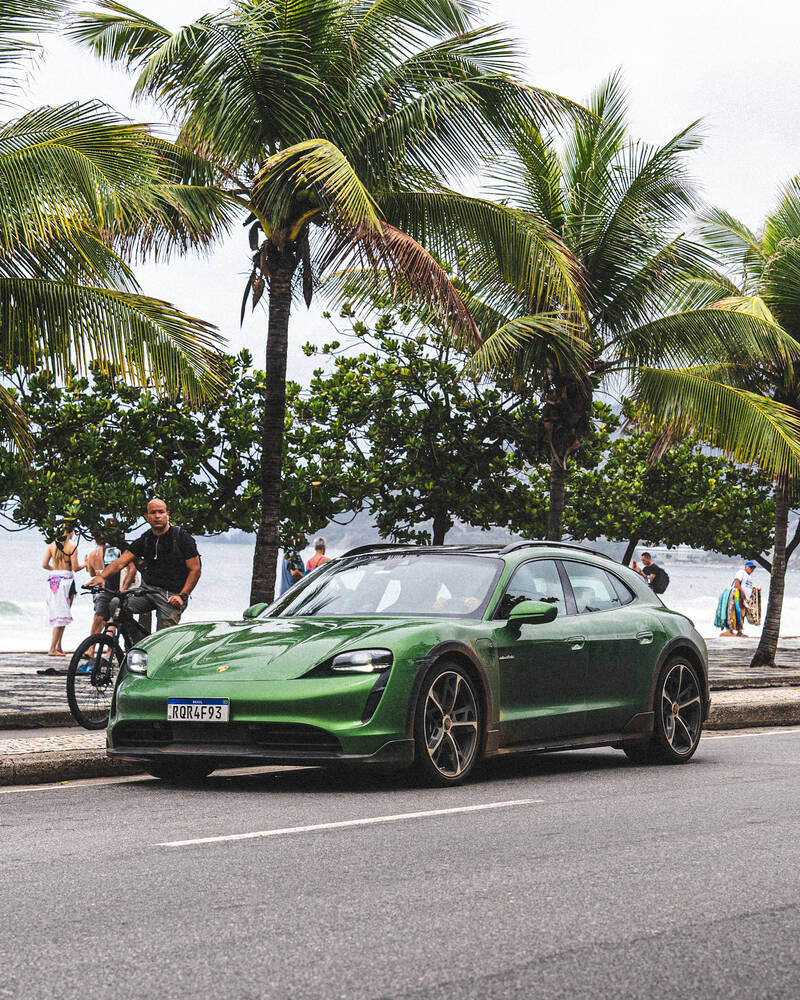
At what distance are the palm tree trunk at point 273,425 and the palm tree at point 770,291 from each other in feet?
27.2

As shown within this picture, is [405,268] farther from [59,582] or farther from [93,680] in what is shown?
[59,582]

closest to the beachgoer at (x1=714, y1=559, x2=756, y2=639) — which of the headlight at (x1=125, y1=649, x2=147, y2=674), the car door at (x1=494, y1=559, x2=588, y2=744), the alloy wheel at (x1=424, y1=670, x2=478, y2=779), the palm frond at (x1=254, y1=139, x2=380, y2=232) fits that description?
the palm frond at (x1=254, y1=139, x2=380, y2=232)

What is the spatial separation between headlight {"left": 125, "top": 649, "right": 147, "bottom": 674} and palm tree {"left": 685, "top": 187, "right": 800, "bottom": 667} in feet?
47.4

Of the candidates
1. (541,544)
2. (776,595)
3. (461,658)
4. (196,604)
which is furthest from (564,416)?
(196,604)

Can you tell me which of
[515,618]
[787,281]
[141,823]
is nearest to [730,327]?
[787,281]

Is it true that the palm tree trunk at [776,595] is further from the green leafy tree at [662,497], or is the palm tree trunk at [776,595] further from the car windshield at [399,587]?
the car windshield at [399,587]

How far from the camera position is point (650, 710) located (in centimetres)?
984

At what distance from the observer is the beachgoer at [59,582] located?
20141 millimetres

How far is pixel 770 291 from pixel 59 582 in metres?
12.4

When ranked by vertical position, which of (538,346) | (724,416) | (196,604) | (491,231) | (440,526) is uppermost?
(491,231)

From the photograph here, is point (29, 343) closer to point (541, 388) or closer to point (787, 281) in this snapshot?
point (541, 388)

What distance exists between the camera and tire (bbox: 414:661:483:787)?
8117mm

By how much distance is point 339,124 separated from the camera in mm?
15156

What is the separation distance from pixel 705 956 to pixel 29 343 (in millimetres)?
9580
